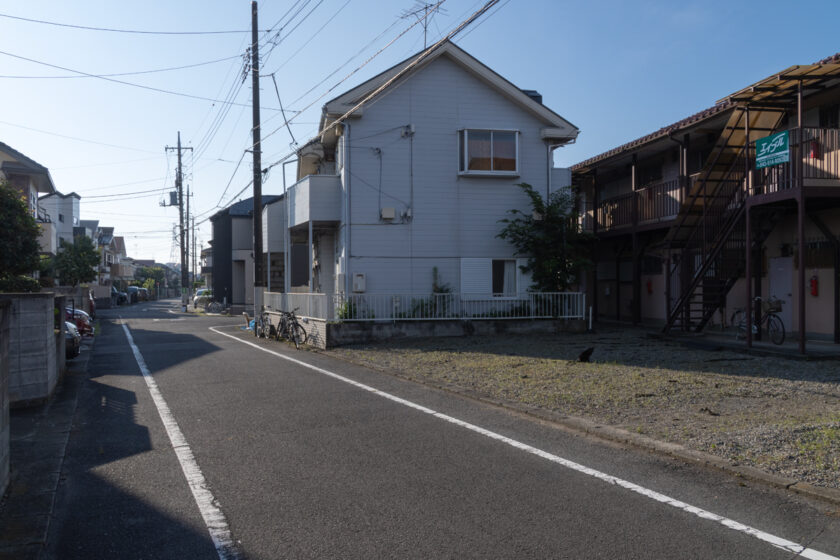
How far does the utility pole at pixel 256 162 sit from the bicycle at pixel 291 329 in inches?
96.0

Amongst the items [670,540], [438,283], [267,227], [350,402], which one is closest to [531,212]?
[438,283]

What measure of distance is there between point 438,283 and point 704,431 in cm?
1259

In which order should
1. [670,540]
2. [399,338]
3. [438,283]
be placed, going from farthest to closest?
[438,283] < [399,338] < [670,540]

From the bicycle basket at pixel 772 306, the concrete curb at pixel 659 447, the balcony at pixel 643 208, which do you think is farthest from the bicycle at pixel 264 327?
the bicycle basket at pixel 772 306

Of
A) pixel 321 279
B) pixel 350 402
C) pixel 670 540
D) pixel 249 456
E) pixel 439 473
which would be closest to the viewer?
pixel 670 540

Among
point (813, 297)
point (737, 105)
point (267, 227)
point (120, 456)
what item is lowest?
point (120, 456)

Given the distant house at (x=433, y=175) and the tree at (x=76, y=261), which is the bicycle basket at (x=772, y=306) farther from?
the tree at (x=76, y=261)

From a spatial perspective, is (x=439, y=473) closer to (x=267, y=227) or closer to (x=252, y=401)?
(x=252, y=401)

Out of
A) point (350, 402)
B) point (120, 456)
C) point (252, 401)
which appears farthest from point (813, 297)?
point (120, 456)

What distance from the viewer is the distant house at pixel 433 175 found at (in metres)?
18.4

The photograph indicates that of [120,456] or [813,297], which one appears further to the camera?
[813,297]

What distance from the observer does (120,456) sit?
6090 millimetres

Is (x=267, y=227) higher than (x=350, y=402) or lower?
higher

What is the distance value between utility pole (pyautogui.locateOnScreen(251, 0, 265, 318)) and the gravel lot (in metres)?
6.85
